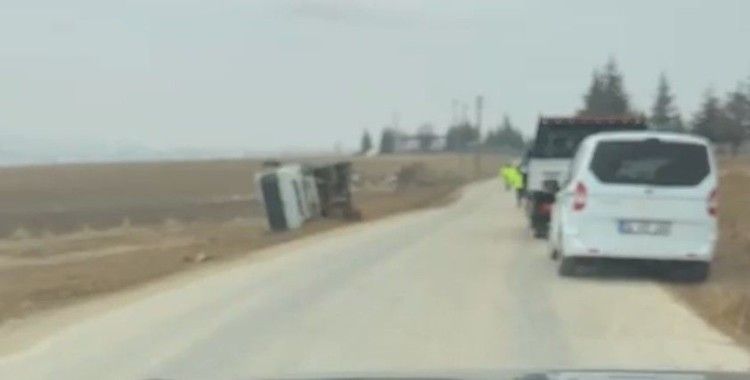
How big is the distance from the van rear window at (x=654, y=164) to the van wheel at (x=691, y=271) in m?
1.18

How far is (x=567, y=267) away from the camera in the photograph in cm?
2077

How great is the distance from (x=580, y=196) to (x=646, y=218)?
906 mm

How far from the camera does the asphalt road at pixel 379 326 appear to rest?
→ 12.1 meters

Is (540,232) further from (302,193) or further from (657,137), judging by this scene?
(657,137)

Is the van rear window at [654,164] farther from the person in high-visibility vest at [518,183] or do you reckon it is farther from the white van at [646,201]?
the person in high-visibility vest at [518,183]

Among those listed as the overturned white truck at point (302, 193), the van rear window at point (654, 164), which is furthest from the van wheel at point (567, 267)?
the overturned white truck at point (302, 193)

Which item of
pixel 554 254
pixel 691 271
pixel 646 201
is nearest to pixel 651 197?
pixel 646 201

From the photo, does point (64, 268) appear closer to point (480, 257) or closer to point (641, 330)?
point (480, 257)

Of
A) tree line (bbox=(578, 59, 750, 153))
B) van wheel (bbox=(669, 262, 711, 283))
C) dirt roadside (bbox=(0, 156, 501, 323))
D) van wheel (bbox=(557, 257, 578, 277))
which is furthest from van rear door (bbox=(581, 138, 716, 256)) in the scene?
tree line (bbox=(578, 59, 750, 153))

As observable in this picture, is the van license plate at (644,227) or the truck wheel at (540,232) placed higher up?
the van license plate at (644,227)

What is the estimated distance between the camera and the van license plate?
19.1m

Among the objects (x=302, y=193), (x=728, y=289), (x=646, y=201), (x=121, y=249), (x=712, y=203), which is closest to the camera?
(x=728, y=289)

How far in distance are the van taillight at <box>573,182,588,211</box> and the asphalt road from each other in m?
1.02

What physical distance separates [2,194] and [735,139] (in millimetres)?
68388
